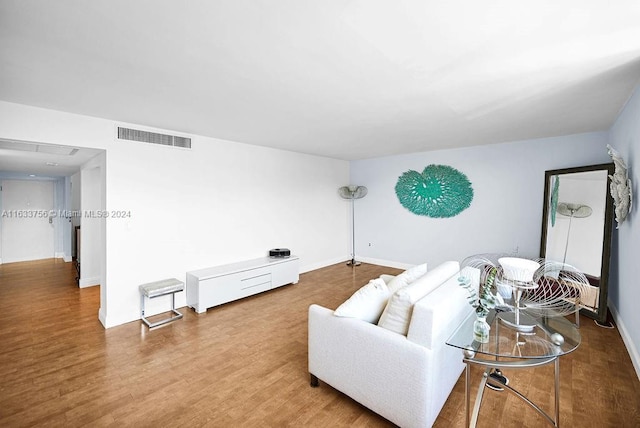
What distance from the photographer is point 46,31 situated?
5.05 feet

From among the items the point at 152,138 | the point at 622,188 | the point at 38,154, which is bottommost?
the point at 622,188

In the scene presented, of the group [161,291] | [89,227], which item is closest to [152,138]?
[161,291]

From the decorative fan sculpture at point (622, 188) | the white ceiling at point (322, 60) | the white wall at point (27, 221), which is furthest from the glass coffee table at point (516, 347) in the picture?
the white wall at point (27, 221)

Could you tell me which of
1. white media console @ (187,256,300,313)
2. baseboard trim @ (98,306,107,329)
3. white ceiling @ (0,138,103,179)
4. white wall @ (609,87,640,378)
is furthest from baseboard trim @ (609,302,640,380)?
white ceiling @ (0,138,103,179)

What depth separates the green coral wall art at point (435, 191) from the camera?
506 cm

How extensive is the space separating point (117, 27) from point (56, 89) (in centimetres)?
140

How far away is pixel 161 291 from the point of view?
11.0 feet

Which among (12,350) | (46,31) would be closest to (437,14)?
(46,31)

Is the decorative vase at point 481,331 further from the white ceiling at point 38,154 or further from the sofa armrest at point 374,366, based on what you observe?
the white ceiling at point 38,154

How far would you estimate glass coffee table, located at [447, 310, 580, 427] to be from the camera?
161 centimetres

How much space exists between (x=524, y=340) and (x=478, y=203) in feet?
11.5

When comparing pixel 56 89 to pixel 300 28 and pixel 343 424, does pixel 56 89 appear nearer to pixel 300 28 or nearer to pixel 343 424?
pixel 300 28

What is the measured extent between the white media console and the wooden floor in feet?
0.75

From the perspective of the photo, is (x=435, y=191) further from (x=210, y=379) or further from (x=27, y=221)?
(x=27, y=221)
